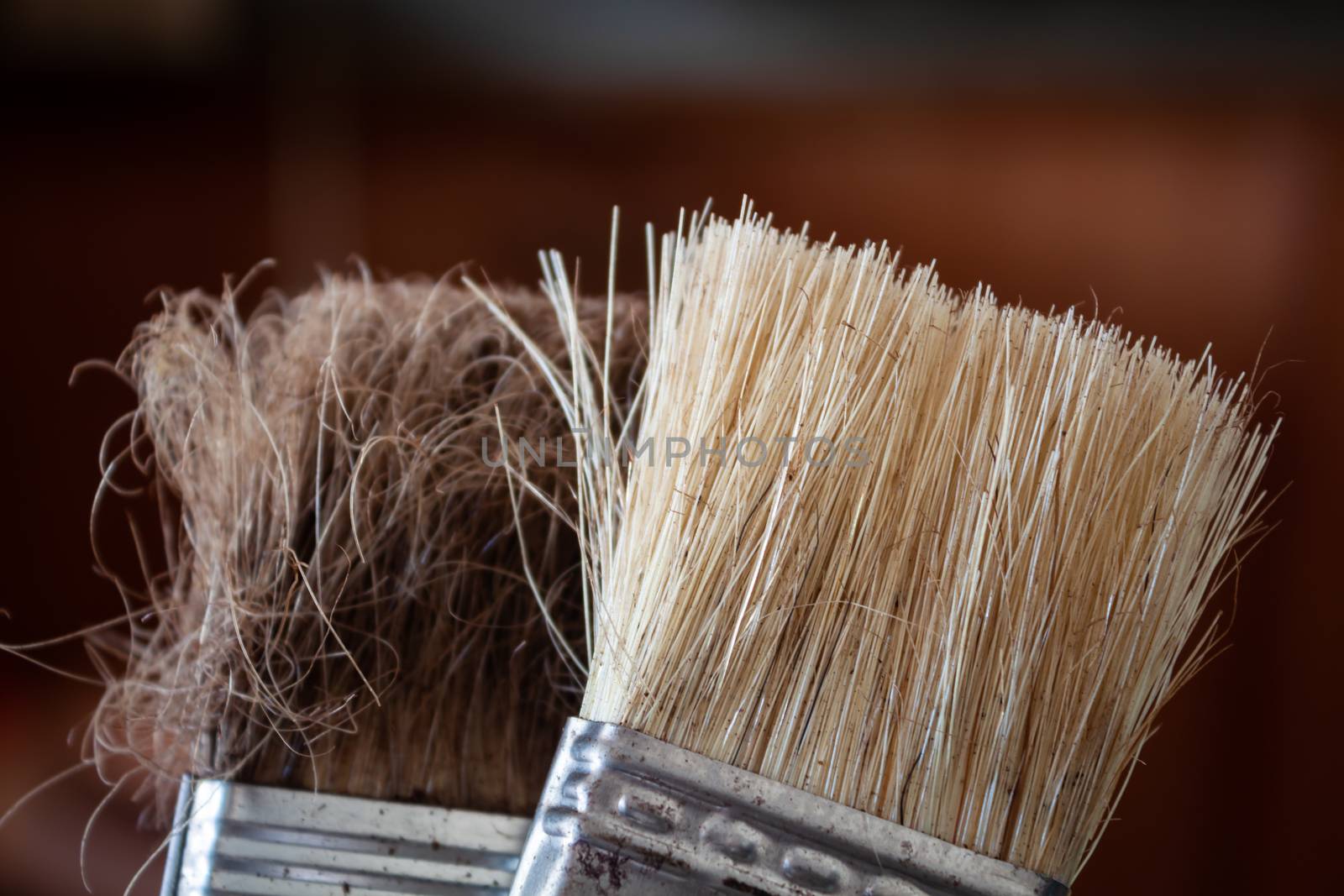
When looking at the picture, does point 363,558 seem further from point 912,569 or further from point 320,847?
point 912,569

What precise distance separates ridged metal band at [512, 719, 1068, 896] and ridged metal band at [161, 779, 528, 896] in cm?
12

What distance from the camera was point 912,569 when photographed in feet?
1.38

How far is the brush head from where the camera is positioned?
404mm

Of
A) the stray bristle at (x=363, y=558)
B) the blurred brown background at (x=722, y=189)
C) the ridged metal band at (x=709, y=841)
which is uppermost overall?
the blurred brown background at (x=722, y=189)

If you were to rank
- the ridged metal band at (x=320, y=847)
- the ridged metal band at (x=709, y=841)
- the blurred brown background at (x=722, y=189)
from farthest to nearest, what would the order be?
the blurred brown background at (x=722, y=189), the ridged metal band at (x=320, y=847), the ridged metal band at (x=709, y=841)

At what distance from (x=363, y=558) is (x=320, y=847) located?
131 mm

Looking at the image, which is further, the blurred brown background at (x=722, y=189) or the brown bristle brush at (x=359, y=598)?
the blurred brown background at (x=722, y=189)

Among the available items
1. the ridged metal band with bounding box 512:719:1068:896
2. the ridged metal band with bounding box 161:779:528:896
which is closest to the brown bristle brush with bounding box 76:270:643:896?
the ridged metal band with bounding box 161:779:528:896

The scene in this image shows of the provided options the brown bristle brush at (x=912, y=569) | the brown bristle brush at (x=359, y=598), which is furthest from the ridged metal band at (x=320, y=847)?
the brown bristle brush at (x=912, y=569)

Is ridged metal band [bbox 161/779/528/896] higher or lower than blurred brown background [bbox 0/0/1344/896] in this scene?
lower

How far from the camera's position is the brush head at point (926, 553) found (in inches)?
15.9

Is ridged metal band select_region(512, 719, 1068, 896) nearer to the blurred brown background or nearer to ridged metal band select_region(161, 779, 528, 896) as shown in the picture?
ridged metal band select_region(161, 779, 528, 896)

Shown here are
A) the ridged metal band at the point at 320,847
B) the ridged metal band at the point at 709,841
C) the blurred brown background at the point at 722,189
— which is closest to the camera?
the ridged metal band at the point at 709,841

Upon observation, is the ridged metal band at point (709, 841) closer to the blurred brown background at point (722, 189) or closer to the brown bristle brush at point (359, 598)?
the brown bristle brush at point (359, 598)
